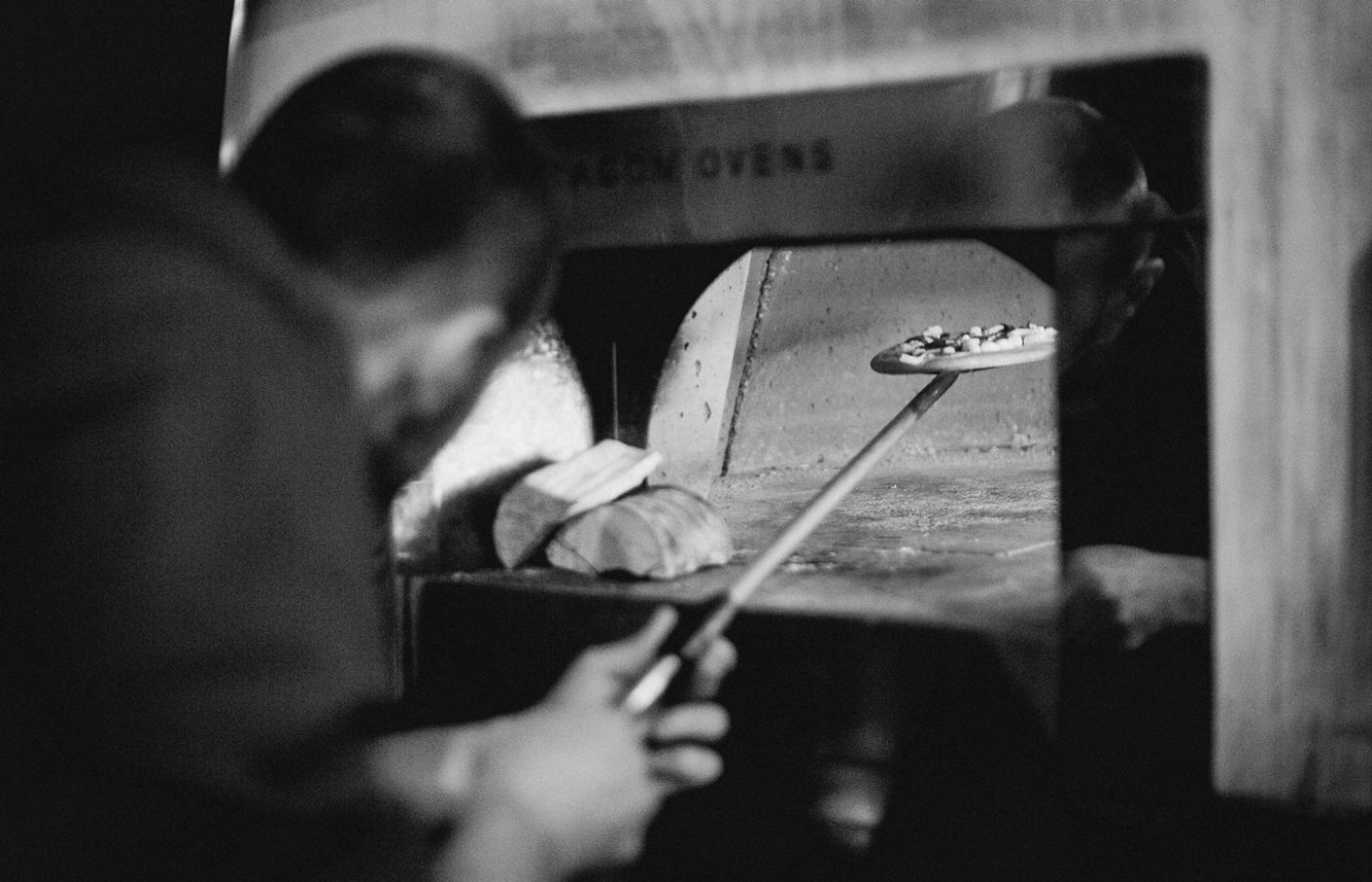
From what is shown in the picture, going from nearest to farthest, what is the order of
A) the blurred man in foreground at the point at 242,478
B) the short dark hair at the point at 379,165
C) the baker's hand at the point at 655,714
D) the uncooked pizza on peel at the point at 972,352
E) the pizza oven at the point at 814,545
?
the blurred man in foreground at the point at 242,478 → the short dark hair at the point at 379,165 → the baker's hand at the point at 655,714 → the pizza oven at the point at 814,545 → the uncooked pizza on peel at the point at 972,352

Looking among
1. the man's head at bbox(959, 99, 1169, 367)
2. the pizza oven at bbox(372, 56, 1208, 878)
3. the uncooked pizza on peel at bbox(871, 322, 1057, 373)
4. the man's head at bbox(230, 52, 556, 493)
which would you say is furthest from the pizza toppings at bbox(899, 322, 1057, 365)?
the man's head at bbox(230, 52, 556, 493)

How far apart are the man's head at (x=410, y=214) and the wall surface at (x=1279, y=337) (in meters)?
0.88

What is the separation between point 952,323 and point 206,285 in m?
2.86

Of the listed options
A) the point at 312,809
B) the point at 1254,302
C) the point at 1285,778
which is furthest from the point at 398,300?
the point at 1285,778

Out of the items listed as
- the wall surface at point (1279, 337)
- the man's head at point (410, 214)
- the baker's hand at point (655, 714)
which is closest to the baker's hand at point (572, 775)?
the baker's hand at point (655, 714)

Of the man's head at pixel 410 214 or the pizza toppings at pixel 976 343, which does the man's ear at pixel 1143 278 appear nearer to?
the pizza toppings at pixel 976 343

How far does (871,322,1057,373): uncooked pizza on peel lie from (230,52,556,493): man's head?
1.48m

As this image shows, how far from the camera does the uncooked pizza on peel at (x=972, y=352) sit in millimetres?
2357

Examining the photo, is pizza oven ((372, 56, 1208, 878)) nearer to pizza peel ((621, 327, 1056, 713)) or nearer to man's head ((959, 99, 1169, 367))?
man's head ((959, 99, 1169, 367))

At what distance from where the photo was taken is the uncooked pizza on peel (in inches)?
92.8

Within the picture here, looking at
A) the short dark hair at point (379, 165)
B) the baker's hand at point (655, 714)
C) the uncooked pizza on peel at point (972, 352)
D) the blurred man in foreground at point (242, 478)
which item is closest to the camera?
the blurred man in foreground at point (242, 478)

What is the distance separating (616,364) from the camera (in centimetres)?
254

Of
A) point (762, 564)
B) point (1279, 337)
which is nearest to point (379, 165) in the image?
point (762, 564)

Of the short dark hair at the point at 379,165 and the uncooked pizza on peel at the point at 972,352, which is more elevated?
the short dark hair at the point at 379,165
